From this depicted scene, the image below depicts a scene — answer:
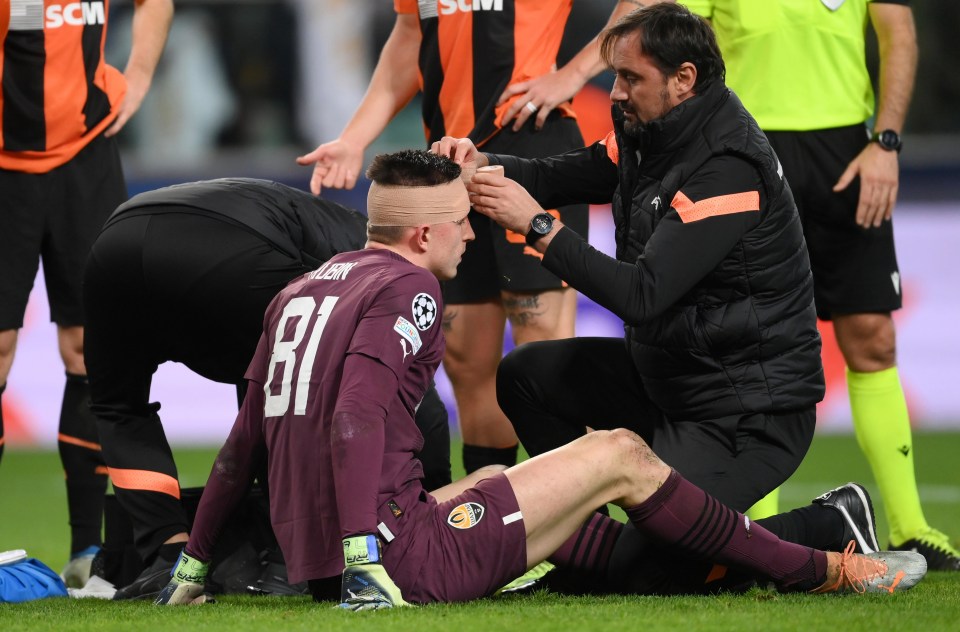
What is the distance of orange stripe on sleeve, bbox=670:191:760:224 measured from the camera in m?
3.71

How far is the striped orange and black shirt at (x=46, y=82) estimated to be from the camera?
4.67 metres

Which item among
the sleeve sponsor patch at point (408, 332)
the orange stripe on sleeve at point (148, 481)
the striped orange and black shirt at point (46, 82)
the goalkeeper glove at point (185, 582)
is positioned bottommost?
the goalkeeper glove at point (185, 582)

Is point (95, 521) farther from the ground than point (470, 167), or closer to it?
closer to it

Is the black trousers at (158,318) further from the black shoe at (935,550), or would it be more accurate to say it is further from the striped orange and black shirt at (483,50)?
the black shoe at (935,550)

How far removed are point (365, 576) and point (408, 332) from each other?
570mm

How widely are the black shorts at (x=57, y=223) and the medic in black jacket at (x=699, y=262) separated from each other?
1458mm

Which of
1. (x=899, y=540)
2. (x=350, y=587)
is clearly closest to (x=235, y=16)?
(x=899, y=540)

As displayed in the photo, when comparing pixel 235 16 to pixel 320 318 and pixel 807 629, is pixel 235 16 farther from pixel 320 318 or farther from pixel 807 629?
pixel 807 629

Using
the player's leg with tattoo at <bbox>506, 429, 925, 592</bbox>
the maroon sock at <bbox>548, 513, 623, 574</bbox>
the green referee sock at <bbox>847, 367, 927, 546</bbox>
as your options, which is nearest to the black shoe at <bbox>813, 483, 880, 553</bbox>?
the player's leg with tattoo at <bbox>506, 429, 925, 592</bbox>

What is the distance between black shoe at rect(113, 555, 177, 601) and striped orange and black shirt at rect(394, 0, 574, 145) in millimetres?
1830

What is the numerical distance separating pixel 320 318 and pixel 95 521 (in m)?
1.72

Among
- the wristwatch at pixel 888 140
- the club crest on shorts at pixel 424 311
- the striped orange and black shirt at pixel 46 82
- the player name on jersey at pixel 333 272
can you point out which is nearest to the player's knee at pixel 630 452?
the club crest on shorts at pixel 424 311

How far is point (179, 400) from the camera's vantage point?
343 inches

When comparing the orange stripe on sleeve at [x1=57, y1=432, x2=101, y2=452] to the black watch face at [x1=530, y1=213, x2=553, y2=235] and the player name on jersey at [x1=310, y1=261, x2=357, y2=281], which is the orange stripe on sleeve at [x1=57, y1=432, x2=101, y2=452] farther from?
the black watch face at [x1=530, y1=213, x2=553, y2=235]
